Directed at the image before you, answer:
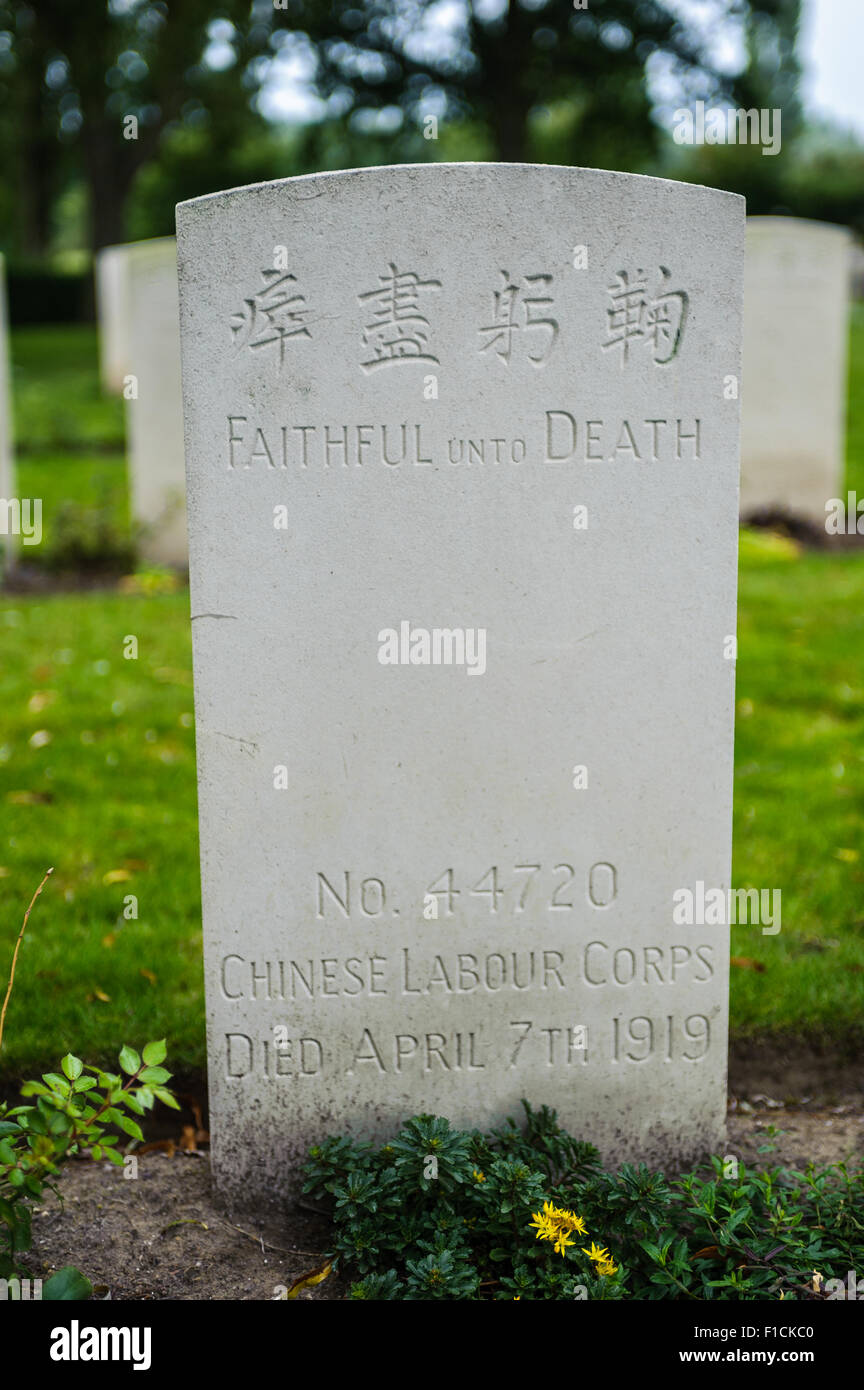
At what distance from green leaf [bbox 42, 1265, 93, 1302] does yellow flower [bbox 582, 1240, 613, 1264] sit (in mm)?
984

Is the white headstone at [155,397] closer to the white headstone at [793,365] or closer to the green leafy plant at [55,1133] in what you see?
the white headstone at [793,365]

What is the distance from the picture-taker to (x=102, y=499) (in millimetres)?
8336

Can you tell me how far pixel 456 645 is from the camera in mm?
2748

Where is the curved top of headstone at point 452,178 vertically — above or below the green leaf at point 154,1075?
above

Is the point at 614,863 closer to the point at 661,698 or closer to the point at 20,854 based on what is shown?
the point at 661,698

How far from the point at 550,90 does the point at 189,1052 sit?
24706 mm

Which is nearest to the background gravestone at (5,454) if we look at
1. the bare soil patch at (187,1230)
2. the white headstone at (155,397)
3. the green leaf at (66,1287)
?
the white headstone at (155,397)

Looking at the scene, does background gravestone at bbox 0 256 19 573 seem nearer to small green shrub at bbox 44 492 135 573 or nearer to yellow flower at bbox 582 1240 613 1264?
small green shrub at bbox 44 492 135 573

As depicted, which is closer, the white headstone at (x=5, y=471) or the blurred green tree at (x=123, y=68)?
the white headstone at (x=5, y=471)

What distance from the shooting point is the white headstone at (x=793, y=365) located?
29.6 ft

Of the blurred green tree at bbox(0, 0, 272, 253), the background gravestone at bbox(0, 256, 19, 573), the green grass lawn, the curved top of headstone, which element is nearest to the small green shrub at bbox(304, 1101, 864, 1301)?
the green grass lawn

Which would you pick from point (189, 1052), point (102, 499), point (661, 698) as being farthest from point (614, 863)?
point (102, 499)

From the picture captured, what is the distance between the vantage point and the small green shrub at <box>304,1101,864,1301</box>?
8.07ft

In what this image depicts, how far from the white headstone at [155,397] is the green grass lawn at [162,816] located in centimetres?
106
